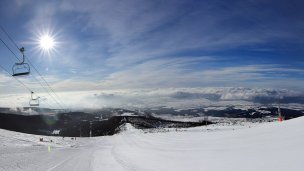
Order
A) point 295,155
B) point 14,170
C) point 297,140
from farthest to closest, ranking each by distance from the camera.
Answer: point 14,170 → point 297,140 → point 295,155

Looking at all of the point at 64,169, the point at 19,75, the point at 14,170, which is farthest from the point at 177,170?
the point at 19,75

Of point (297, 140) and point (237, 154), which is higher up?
point (297, 140)

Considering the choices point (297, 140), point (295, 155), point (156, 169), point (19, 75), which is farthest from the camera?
point (19, 75)

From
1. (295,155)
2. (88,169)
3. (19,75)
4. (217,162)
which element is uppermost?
(19,75)

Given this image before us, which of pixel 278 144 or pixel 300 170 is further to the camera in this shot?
pixel 278 144

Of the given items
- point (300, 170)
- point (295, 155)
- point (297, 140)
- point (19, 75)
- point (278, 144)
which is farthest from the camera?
point (19, 75)

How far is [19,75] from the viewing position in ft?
70.1

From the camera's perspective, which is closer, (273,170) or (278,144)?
(273,170)

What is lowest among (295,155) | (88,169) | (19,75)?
(88,169)

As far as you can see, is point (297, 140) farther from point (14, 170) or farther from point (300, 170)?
point (14, 170)

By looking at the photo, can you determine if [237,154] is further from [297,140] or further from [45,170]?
[45,170]

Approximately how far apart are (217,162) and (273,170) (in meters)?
2.82

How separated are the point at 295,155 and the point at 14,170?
12.8 meters

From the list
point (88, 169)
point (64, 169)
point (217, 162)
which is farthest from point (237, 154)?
point (64, 169)
